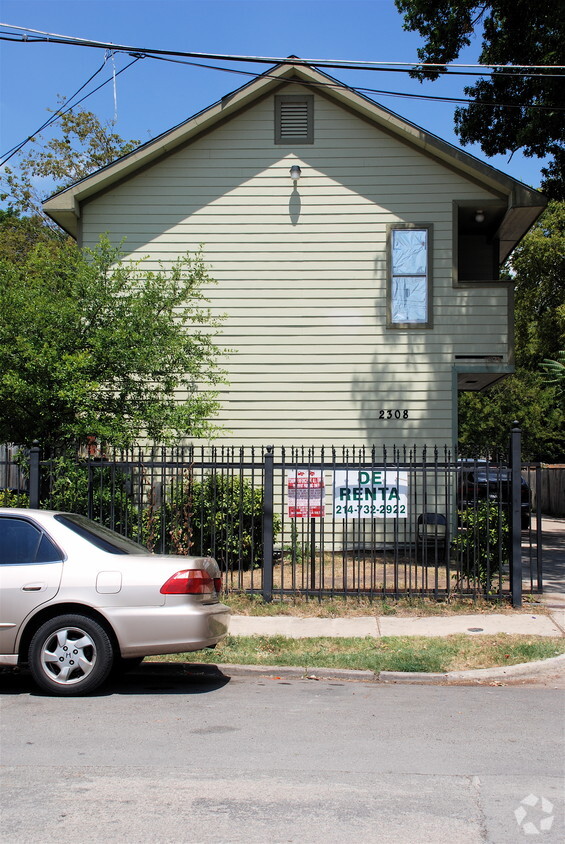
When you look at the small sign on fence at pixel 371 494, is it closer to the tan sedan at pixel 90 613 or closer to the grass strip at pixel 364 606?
the grass strip at pixel 364 606

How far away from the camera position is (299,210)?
1510cm

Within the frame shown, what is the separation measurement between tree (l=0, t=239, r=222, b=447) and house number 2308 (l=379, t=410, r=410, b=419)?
12.5 feet

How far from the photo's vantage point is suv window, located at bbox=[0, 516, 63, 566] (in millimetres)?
6879

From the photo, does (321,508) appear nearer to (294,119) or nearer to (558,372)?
(294,119)

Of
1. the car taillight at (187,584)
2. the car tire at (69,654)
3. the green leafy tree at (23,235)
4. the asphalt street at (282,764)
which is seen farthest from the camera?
the green leafy tree at (23,235)

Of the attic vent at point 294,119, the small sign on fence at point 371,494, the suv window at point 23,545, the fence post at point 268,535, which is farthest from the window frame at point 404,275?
the suv window at point 23,545

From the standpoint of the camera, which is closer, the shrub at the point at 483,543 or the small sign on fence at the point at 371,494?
the shrub at the point at 483,543

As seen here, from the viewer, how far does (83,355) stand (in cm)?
1058

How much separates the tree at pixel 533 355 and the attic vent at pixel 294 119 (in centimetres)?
1575

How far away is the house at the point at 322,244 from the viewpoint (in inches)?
582

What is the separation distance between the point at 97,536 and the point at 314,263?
905 cm

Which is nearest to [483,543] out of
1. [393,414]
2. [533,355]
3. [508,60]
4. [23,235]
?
[393,414]

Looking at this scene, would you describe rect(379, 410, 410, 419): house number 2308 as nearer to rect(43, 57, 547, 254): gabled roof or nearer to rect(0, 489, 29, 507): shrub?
rect(43, 57, 547, 254): gabled roof

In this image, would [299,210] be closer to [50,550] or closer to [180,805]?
[50,550]
